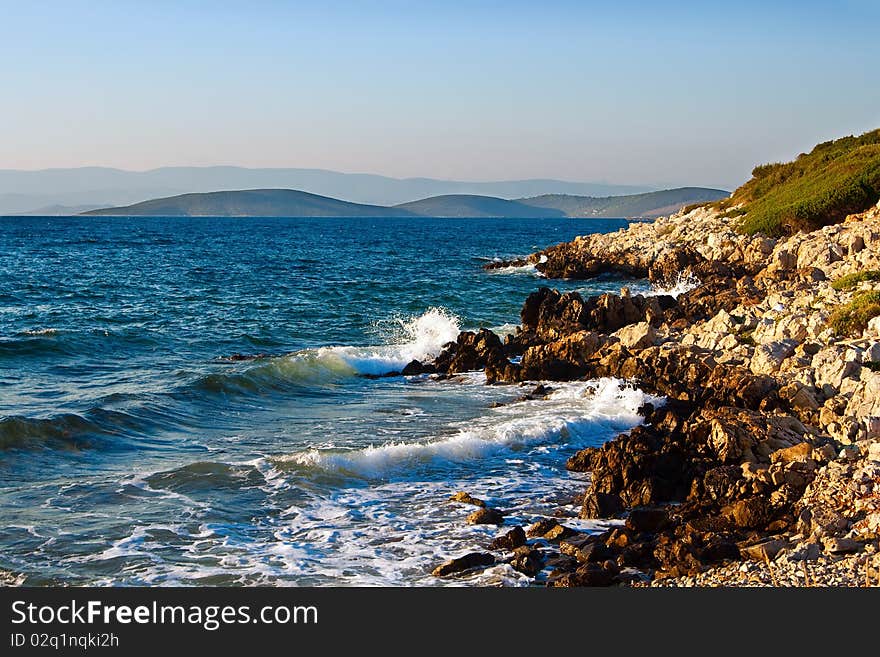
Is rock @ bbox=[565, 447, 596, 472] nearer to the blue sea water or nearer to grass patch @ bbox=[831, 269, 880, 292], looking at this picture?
the blue sea water

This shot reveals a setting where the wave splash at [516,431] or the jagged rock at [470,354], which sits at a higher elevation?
the jagged rock at [470,354]

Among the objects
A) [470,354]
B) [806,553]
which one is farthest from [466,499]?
[470,354]

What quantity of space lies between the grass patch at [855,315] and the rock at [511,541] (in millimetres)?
11627

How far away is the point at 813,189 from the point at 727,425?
31730mm

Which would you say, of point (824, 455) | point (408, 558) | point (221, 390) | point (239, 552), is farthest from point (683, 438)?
point (221, 390)

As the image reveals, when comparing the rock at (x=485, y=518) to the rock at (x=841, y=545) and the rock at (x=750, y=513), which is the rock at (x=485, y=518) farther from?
the rock at (x=841, y=545)

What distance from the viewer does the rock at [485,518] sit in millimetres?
13461

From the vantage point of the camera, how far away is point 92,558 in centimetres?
1212

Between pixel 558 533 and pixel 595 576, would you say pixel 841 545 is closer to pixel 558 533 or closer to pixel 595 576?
pixel 595 576

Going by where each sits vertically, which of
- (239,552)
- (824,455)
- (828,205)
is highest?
(828,205)

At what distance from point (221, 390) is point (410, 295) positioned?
22691mm

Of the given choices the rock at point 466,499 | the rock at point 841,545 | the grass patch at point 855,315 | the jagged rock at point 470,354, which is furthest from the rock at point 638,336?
the rock at point 841,545

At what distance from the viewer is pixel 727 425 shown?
1537 cm

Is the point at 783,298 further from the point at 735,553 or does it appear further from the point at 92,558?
the point at 92,558
